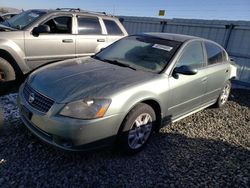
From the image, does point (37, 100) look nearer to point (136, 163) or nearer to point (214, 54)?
point (136, 163)

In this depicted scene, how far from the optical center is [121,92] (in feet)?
8.93

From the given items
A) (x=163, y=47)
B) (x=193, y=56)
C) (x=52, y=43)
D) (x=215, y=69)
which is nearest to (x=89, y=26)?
(x=52, y=43)

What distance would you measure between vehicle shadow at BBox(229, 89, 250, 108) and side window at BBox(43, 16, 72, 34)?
4.54 metres

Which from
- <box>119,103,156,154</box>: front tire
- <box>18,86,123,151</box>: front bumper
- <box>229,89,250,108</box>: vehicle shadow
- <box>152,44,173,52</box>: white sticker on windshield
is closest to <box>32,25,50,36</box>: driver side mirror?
<box>152,44,173,52</box>: white sticker on windshield

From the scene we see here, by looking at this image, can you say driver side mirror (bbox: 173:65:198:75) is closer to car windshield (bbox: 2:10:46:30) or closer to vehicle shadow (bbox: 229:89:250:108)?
vehicle shadow (bbox: 229:89:250:108)

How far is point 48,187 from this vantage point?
245 cm

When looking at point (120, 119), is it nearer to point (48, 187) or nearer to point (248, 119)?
point (48, 187)

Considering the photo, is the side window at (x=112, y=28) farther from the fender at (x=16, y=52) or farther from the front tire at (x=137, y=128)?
the front tire at (x=137, y=128)

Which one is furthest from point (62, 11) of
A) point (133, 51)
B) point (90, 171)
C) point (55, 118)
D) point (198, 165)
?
point (198, 165)

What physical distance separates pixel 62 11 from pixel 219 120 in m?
4.17

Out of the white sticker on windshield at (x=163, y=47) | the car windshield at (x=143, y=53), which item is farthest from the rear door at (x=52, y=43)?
the white sticker on windshield at (x=163, y=47)

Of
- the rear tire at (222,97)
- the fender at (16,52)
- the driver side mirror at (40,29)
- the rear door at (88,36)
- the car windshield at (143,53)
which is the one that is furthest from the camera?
the rear door at (88,36)

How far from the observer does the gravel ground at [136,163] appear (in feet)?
8.56

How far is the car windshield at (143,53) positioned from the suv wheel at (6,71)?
189cm
